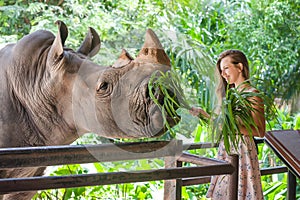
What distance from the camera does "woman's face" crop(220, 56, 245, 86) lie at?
2.25 m

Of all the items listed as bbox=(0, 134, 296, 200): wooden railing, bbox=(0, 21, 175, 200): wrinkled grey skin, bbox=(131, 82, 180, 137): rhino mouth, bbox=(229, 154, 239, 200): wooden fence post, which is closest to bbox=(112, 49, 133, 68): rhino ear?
bbox=(0, 21, 175, 200): wrinkled grey skin

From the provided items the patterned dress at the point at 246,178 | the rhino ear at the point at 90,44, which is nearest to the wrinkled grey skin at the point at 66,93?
the rhino ear at the point at 90,44

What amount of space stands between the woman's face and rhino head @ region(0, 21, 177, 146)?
72 centimetres

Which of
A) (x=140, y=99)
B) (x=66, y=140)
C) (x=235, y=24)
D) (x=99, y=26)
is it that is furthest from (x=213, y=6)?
(x=140, y=99)

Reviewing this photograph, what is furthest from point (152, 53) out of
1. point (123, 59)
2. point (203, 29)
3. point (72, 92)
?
point (203, 29)

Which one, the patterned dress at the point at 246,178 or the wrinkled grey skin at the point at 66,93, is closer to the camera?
the wrinkled grey skin at the point at 66,93

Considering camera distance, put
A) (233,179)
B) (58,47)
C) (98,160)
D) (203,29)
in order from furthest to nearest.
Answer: (203,29)
(58,47)
(233,179)
(98,160)

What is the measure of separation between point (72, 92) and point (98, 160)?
42 centimetres

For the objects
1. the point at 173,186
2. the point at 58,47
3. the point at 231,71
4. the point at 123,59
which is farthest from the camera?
the point at 231,71

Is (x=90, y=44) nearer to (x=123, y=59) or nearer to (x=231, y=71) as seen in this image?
(x=123, y=59)

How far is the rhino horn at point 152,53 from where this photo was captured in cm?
133

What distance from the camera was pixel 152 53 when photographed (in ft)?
4.37

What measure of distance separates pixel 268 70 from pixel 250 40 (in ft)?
1.06

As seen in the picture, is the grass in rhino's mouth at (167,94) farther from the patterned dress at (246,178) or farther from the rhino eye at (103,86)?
the patterned dress at (246,178)
